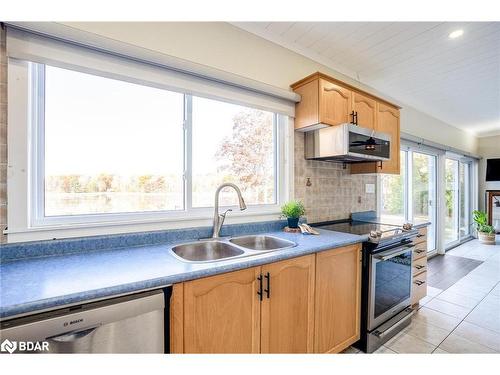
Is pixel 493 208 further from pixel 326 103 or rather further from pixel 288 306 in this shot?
pixel 288 306

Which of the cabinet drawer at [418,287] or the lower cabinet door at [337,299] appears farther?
the cabinet drawer at [418,287]

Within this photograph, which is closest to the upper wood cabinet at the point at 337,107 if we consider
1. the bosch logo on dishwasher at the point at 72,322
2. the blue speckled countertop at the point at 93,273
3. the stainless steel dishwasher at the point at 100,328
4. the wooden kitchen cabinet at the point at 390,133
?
the wooden kitchen cabinet at the point at 390,133

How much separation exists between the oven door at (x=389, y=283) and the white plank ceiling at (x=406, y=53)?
5.75ft

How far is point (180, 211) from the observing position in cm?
170

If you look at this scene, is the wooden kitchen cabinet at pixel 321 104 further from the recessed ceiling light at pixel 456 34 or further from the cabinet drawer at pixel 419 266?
the cabinet drawer at pixel 419 266

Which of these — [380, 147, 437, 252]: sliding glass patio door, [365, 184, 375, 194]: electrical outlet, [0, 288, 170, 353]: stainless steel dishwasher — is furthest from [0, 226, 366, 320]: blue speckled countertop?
[380, 147, 437, 252]: sliding glass patio door

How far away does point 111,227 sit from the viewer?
1.39 meters

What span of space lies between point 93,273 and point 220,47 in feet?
5.43

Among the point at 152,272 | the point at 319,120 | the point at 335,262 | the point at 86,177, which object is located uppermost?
the point at 319,120

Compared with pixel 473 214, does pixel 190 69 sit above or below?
above

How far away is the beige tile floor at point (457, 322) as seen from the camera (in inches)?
71.3

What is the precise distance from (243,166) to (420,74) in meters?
2.33

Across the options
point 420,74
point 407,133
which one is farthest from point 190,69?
point 407,133
